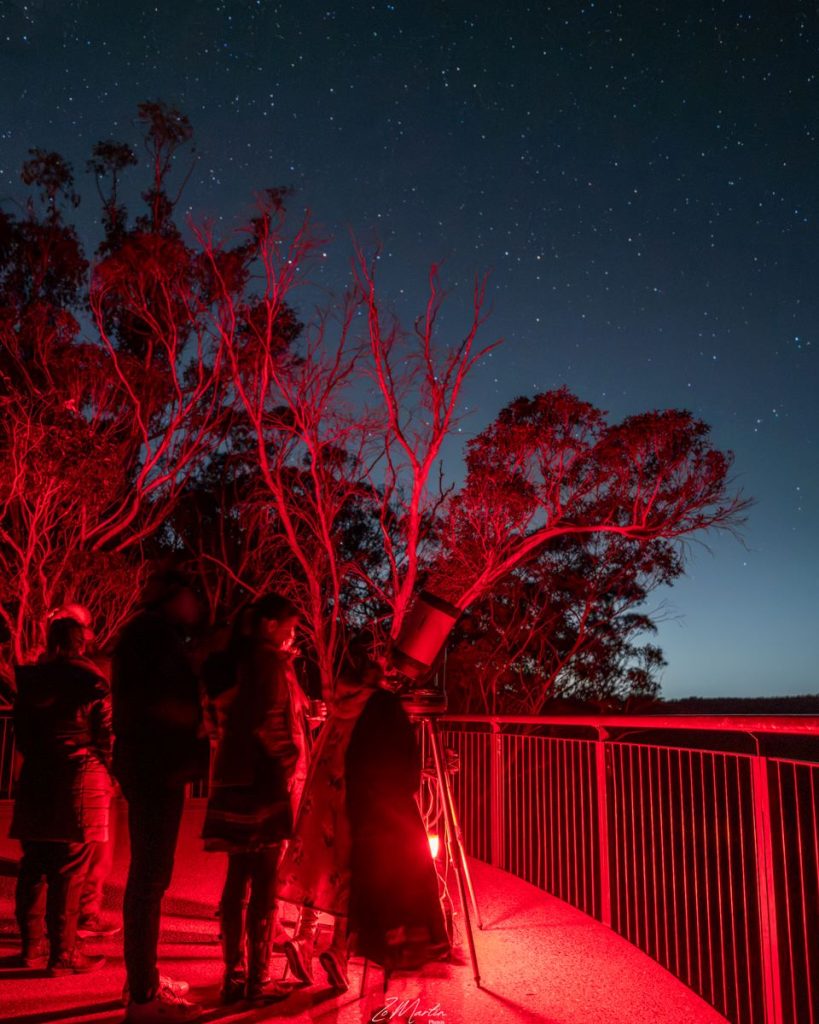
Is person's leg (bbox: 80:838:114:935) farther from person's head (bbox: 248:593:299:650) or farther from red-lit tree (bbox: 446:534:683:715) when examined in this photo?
red-lit tree (bbox: 446:534:683:715)

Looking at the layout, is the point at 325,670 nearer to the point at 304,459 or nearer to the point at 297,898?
the point at 304,459

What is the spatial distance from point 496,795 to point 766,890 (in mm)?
3827

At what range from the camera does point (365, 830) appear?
313 centimetres

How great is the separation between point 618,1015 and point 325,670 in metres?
6.42

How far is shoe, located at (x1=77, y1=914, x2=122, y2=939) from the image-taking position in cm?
454

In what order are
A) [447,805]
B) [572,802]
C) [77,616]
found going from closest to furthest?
[77,616] < [447,805] < [572,802]

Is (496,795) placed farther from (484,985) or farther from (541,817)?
(484,985)

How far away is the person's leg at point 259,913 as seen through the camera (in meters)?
3.60

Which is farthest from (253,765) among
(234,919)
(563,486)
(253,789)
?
(563,486)

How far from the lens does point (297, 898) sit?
3.43 meters

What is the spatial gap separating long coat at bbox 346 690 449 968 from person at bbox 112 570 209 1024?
69 centimetres

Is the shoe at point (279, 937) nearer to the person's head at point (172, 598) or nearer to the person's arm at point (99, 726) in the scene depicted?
the person's arm at point (99, 726)
